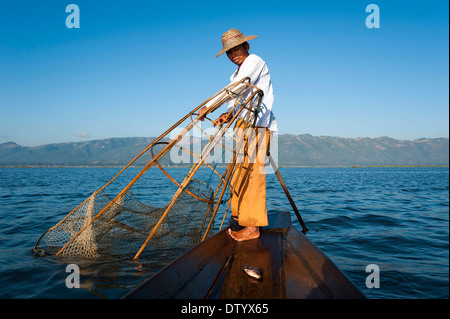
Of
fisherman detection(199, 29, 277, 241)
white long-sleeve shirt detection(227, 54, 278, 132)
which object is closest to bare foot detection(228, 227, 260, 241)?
fisherman detection(199, 29, 277, 241)

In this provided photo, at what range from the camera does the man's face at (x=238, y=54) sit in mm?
3750

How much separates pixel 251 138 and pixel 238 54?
4.09 feet

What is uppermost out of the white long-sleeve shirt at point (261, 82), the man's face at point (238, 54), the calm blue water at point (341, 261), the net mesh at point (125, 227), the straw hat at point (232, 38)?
the straw hat at point (232, 38)

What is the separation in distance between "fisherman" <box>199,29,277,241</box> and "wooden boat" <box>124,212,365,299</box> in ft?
1.27

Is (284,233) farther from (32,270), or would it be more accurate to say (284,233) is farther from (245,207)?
(32,270)

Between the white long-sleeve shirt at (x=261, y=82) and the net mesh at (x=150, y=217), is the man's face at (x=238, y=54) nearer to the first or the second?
the white long-sleeve shirt at (x=261, y=82)

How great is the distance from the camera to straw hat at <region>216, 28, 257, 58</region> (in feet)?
11.8

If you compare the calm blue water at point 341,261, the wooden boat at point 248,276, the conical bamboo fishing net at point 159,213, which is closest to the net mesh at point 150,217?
the conical bamboo fishing net at point 159,213

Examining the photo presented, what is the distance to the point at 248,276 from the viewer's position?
2564mm

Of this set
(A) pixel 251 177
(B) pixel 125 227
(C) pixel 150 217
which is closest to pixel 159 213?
(C) pixel 150 217

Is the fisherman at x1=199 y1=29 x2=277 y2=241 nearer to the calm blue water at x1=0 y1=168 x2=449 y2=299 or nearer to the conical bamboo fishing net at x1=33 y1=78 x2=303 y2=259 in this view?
the conical bamboo fishing net at x1=33 y1=78 x2=303 y2=259

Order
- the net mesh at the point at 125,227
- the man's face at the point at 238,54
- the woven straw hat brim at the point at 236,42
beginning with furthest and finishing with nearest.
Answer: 1. the net mesh at the point at 125,227
2. the man's face at the point at 238,54
3. the woven straw hat brim at the point at 236,42
